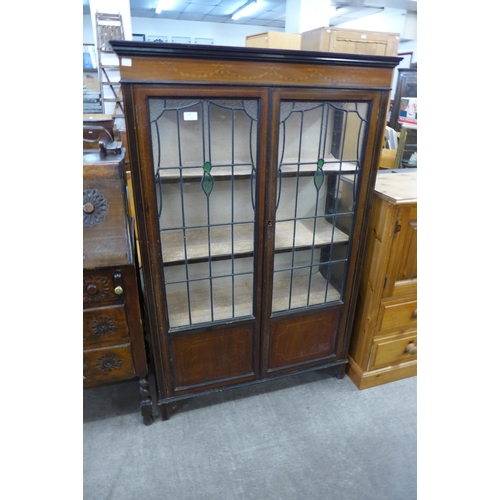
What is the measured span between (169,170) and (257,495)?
1.34 metres

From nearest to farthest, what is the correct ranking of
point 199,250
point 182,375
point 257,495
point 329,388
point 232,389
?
point 257,495
point 199,250
point 182,375
point 232,389
point 329,388

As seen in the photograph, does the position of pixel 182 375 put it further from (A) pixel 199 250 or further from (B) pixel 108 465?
(A) pixel 199 250

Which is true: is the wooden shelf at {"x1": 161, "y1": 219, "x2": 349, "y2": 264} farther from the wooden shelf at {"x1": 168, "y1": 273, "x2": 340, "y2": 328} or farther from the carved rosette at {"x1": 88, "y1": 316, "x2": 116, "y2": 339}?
the carved rosette at {"x1": 88, "y1": 316, "x2": 116, "y2": 339}

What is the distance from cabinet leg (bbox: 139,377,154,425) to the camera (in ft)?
5.26

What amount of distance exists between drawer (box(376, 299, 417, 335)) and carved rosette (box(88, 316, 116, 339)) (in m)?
1.26

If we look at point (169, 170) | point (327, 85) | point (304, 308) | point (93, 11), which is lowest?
point (304, 308)

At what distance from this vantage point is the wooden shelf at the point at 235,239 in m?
1.51


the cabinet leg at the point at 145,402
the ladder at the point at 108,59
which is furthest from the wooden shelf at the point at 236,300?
the ladder at the point at 108,59

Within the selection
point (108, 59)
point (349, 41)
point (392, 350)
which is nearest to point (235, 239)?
point (392, 350)

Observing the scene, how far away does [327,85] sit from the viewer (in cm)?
130

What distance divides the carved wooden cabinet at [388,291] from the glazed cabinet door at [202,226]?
580 mm

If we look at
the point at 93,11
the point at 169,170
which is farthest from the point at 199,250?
the point at 93,11

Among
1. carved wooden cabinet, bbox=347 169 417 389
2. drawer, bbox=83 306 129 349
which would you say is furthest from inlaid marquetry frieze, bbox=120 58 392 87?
drawer, bbox=83 306 129 349

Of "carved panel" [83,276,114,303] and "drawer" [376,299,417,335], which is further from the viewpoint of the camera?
"drawer" [376,299,417,335]
